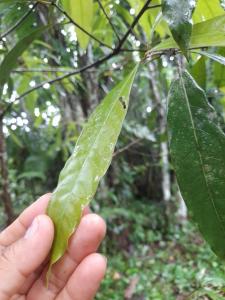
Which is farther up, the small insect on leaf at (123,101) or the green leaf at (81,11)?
the green leaf at (81,11)

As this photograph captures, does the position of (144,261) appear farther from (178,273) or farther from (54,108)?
(54,108)

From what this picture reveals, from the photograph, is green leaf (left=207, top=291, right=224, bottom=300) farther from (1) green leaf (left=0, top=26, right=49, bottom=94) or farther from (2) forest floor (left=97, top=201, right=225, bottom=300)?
(2) forest floor (left=97, top=201, right=225, bottom=300)

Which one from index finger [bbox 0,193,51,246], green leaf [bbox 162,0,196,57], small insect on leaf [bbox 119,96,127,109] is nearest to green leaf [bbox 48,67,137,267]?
small insect on leaf [bbox 119,96,127,109]

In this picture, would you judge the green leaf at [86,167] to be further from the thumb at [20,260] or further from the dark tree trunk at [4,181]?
the dark tree trunk at [4,181]

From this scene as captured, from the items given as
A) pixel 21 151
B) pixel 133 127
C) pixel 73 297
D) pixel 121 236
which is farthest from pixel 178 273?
pixel 73 297

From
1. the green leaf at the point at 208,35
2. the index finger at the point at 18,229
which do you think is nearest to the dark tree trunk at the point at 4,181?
the index finger at the point at 18,229

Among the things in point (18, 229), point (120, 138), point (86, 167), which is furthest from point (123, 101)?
point (120, 138)

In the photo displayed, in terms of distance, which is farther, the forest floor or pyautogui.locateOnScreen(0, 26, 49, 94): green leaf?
the forest floor
